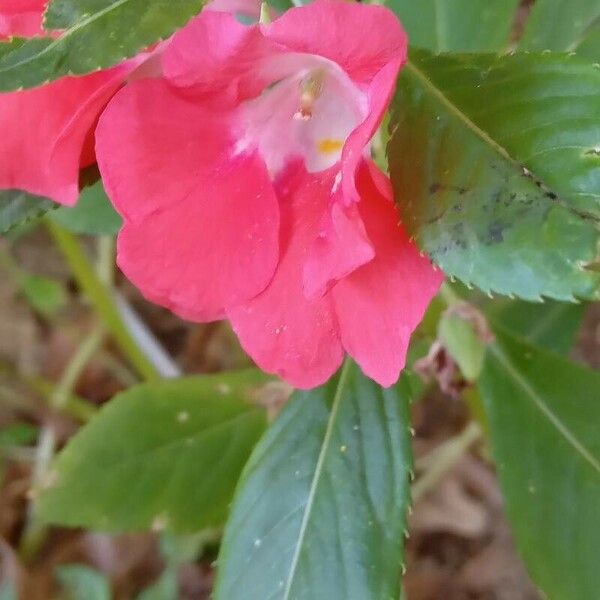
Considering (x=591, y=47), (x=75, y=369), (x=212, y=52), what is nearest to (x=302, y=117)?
(x=212, y=52)

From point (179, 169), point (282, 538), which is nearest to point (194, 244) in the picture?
point (179, 169)

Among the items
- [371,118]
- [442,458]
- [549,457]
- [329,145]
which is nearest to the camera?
[371,118]

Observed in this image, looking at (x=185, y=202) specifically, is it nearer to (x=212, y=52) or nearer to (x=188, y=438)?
(x=212, y=52)

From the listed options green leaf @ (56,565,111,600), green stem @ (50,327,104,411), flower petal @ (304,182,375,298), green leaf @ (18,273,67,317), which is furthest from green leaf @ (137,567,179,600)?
flower petal @ (304,182,375,298)

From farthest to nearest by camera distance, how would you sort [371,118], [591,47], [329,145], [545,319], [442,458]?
[442,458], [545,319], [591,47], [329,145], [371,118]

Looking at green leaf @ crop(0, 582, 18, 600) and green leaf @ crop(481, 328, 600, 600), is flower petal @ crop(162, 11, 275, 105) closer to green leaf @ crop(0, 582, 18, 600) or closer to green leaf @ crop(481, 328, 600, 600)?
green leaf @ crop(481, 328, 600, 600)

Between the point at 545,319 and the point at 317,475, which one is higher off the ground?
the point at 317,475

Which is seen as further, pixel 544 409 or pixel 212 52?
pixel 544 409

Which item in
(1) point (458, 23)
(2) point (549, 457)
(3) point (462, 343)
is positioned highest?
(1) point (458, 23)

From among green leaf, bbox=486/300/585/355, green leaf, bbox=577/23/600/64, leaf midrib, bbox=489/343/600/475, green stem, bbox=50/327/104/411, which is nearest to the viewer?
green leaf, bbox=577/23/600/64
